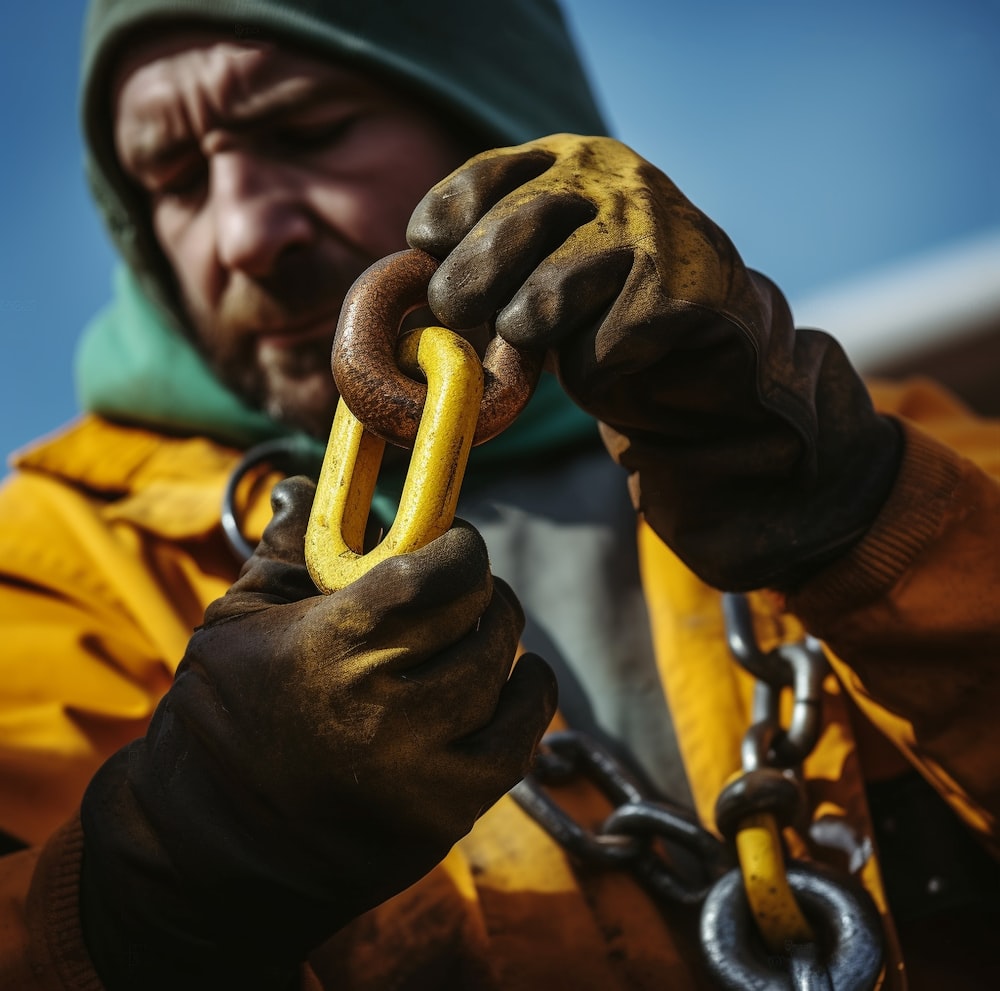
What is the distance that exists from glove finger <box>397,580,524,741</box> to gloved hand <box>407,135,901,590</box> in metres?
0.23

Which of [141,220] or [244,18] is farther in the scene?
[141,220]

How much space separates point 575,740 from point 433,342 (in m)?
0.62

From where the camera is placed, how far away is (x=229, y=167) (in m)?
1.81

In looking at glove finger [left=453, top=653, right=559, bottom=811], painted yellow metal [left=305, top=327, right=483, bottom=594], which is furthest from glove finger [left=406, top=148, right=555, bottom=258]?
glove finger [left=453, top=653, right=559, bottom=811]

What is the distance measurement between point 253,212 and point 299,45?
0.37m

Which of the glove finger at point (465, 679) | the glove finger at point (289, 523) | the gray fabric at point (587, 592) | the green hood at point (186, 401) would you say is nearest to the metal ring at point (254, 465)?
the green hood at point (186, 401)

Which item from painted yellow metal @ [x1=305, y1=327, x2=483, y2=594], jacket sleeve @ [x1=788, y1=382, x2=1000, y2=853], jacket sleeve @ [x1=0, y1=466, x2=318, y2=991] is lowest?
jacket sleeve @ [x1=788, y1=382, x2=1000, y2=853]

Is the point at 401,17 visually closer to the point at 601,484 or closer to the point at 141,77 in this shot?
the point at 141,77

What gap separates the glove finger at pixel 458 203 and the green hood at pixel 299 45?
87cm

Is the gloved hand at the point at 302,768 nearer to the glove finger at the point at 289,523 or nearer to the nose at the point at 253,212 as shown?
the glove finger at the point at 289,523

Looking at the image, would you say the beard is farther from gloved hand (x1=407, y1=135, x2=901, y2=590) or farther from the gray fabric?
gloved hand (x1=407, y1=135, x2=901, y2=590)

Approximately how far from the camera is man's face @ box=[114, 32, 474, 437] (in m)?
1.76

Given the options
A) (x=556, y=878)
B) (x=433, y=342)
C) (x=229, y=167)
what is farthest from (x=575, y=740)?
(x=229, y=167)

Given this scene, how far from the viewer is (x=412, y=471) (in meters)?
0.83
